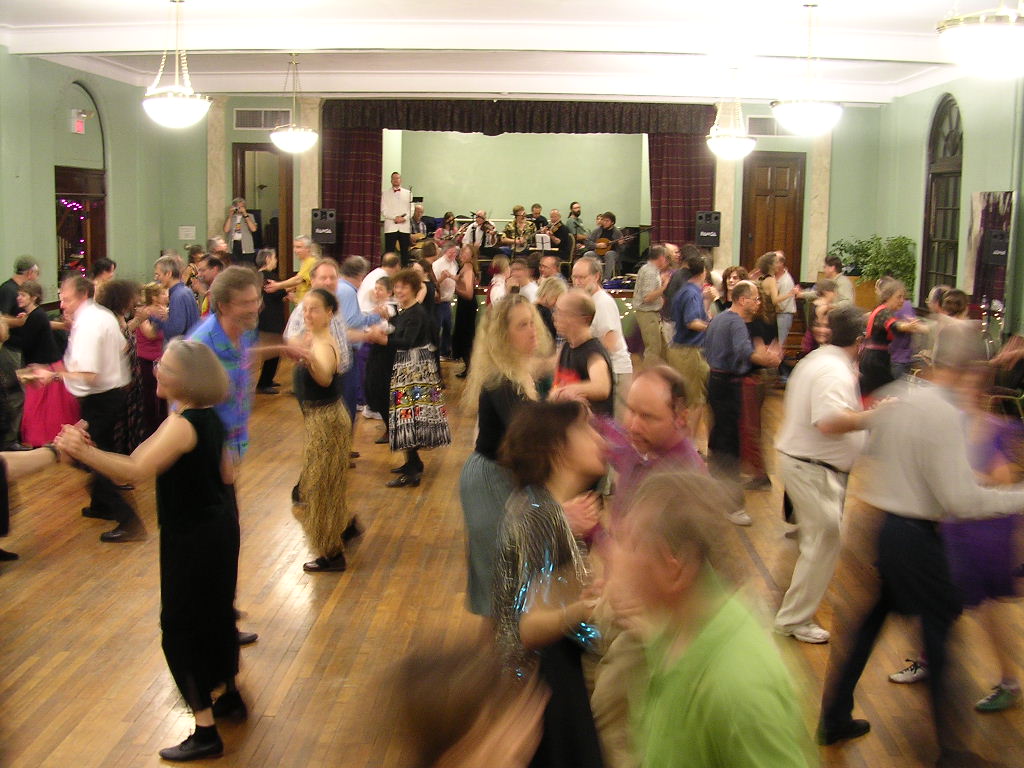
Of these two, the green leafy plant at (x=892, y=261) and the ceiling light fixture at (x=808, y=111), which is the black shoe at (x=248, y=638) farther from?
the green leafy plant at (x=892, y=261)

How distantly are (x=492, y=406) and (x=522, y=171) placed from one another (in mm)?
16153

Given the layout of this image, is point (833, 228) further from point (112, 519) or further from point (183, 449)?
point (183, 449)

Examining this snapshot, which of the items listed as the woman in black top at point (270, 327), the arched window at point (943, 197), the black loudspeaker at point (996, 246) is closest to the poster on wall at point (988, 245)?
the black loudspeaker at point (996, 246)

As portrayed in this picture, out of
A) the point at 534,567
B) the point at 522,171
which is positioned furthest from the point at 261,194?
the point at 534,567

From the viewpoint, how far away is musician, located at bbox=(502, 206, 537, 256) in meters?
16.8

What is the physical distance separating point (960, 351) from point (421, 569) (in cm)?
318

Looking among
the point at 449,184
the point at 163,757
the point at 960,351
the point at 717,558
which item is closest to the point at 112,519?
the point at 163,757

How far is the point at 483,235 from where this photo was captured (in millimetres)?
17094

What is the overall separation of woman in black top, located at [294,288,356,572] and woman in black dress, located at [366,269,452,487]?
53.9 inches

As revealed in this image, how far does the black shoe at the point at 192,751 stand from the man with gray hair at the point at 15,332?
3412 mm

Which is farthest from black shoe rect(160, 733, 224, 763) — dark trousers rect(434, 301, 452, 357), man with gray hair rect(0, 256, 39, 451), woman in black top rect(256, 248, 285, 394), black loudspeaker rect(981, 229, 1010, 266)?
black loudspeaker rect(981, 229, 1010, 266)

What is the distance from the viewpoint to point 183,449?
341 centimetres

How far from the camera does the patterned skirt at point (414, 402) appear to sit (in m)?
6.95

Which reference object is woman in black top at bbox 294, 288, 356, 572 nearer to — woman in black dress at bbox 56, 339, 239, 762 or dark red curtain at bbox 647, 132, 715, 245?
woman in black dress at bbox 56, 339, 239, 762
